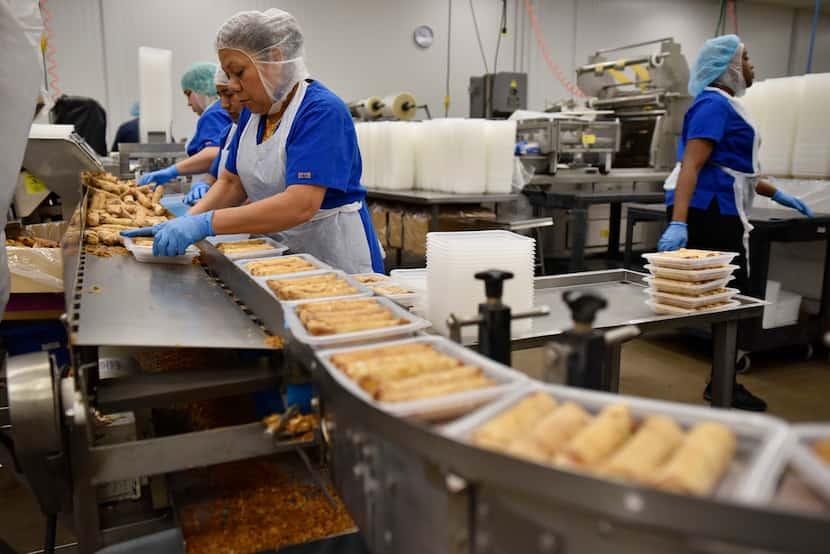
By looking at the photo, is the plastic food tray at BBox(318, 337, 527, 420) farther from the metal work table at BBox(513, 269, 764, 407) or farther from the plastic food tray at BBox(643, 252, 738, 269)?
the plastic food tray at BBox(643, 252, 738, 269)

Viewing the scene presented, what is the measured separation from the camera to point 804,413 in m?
2.94

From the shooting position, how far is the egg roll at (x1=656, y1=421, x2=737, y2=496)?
1.87ft

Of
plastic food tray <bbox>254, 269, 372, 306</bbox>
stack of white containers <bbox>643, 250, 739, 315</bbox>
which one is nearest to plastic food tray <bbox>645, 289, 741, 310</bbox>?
stack of white containers <bbox>643, 250, 739, 315</bbox>

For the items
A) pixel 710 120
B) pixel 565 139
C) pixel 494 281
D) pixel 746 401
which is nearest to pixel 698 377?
pixel 746 401

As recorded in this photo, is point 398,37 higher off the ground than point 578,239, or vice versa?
point 398,37

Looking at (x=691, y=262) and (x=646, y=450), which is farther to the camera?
(x=691, y=262)

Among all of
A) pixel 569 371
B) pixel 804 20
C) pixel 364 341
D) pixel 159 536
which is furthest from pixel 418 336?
pixel 804 20

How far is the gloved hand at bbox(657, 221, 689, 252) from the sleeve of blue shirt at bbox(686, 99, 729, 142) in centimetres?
39

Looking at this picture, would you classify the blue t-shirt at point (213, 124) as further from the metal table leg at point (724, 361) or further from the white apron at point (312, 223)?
the metal table leg at point (724, 361)

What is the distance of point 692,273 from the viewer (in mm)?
1645

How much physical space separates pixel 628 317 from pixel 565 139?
351cm

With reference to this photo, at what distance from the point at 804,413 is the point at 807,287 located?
3.67 ft

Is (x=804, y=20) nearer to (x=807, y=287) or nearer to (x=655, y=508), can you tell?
(x=807, y=287)

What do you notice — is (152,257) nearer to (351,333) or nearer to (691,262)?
(351,333)
